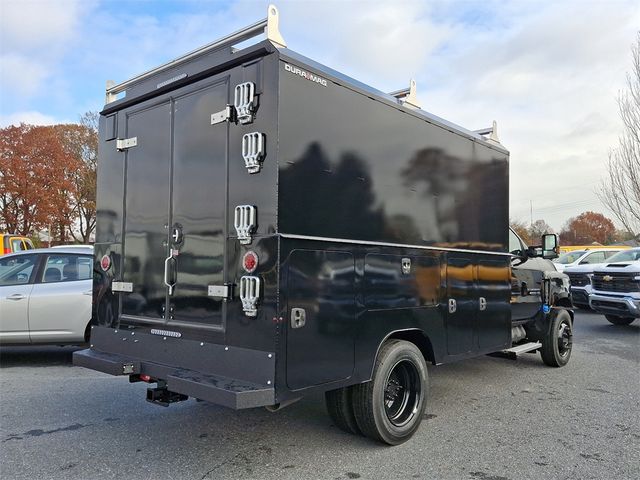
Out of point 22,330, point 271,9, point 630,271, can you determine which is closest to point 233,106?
point 271,9

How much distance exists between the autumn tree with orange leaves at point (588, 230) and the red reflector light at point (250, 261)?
82.8 metres

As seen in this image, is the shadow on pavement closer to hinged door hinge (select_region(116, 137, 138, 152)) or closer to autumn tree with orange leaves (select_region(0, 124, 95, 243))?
hinged door hinge (select_region(116, 137, 138, 152))

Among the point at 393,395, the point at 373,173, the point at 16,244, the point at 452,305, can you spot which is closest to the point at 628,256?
the point at 452,305

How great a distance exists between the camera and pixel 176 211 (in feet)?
13.7

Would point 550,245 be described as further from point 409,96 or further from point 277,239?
point 277,239

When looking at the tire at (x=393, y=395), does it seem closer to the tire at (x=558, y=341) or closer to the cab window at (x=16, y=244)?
the tire at (x=558, y=341)

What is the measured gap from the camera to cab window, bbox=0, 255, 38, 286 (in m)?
7.26

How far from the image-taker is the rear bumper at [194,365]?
3320 millimetres

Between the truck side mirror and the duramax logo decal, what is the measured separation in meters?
4.69

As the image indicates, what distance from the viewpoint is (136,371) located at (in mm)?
4188

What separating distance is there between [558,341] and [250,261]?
587 cm

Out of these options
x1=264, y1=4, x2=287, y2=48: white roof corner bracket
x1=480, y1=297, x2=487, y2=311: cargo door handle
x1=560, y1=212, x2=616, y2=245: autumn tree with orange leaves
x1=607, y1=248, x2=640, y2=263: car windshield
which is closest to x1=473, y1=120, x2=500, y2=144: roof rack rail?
x1=480, y1=297, x2=487, y2=311: cargo door handle

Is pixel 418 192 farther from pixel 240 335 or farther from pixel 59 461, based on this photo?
pixel 59 461

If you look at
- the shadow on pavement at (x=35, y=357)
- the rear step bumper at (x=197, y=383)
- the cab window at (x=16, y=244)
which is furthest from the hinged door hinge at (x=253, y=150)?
the cab window at (x=16, y=244)
